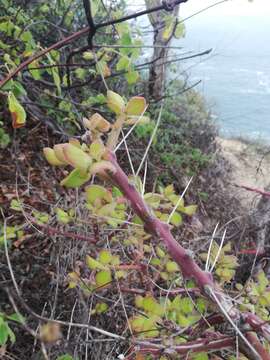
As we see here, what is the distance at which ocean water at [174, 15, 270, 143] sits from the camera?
6848 millimetres

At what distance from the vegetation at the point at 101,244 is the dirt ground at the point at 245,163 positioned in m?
1.60

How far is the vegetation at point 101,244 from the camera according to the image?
63 cm

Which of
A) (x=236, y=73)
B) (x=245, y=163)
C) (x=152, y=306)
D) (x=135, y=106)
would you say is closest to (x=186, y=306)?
(x=152, y=306)

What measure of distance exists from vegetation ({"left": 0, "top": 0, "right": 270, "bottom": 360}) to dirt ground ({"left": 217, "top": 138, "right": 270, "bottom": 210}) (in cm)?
160

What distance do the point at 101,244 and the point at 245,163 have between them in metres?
4.70

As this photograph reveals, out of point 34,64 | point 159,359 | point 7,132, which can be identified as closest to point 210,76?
point 7,132

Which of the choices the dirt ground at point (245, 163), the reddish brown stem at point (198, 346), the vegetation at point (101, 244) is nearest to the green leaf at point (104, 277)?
the vegetation at point (101, 244)

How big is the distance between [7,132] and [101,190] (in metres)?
2.04

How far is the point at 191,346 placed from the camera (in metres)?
0.69

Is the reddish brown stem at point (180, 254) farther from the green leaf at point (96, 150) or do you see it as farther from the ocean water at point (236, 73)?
the ocean water at point (236, 73)

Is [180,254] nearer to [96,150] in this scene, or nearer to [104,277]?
[96,150]

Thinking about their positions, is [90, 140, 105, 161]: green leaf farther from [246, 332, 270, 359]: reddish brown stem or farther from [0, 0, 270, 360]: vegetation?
[246, 332, 270, 359]: reddish brown stem

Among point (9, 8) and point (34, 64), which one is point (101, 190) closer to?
point (34, 64)

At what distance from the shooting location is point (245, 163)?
5715mm
